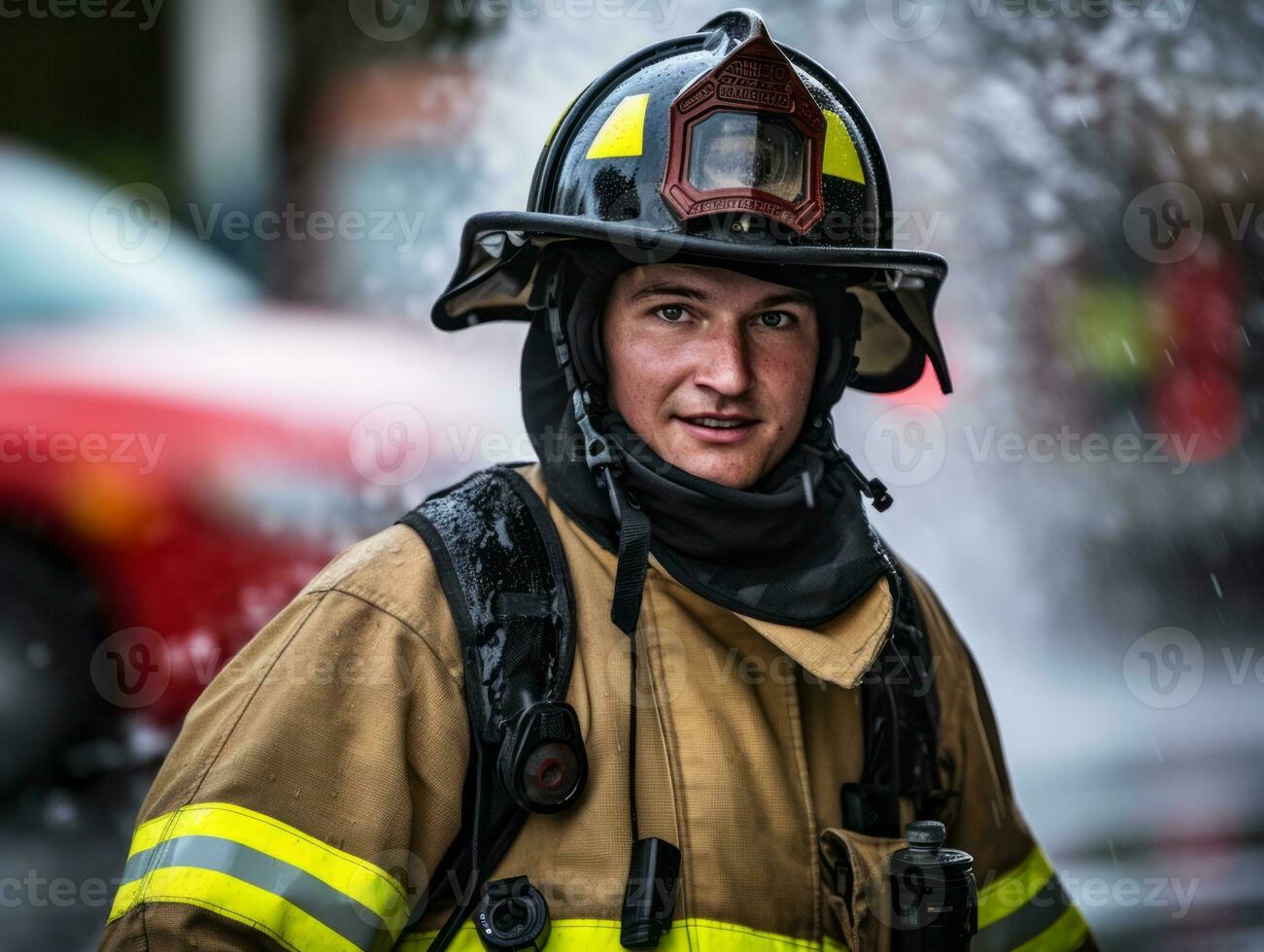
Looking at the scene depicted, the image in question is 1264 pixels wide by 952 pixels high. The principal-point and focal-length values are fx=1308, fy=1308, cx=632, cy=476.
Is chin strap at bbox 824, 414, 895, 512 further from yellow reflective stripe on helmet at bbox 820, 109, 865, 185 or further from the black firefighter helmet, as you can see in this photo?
yellow reflective stripe on helmet at bbox 820, 109, 865, 185

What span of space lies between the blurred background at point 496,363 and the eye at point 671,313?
177 centimetres

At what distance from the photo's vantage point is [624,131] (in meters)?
2.18

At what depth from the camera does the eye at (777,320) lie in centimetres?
221

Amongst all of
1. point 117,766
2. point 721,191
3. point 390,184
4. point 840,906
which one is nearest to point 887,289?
point 721,191

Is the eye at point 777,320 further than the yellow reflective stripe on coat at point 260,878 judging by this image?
Yes

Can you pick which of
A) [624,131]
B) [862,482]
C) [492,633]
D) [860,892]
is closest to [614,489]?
[492,633]

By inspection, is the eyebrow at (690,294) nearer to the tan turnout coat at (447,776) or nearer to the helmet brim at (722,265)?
the helmet brim at (722,265)

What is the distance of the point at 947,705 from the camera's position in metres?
2.38

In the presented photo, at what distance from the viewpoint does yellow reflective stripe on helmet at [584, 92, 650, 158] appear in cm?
217

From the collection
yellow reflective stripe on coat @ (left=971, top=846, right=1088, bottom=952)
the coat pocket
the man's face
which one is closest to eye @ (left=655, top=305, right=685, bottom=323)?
the man's face

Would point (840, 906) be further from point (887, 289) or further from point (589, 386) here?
point (887, 289)

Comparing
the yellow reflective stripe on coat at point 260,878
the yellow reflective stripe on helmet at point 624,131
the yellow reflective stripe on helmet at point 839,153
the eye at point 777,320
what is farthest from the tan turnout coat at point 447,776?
the yellow reflective stripe on helmet at point 839,153

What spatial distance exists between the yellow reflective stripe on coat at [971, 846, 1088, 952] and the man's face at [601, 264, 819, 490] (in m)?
0.92

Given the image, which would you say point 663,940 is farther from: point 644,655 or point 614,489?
point 614,489
